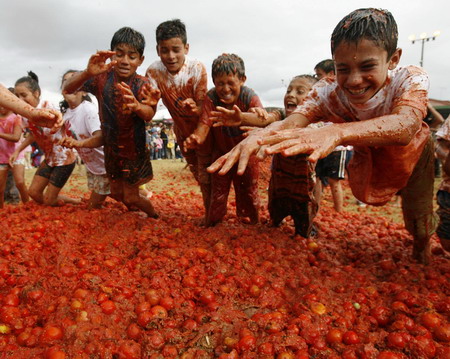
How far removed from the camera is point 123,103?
12.3 ft

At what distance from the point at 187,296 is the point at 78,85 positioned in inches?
107

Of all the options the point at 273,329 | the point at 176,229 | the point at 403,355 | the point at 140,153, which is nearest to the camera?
the point at 403,355

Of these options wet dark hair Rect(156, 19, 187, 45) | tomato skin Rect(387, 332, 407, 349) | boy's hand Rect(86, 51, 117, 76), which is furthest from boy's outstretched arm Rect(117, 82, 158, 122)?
tomato skin Rect(387, 332, 407, 349)

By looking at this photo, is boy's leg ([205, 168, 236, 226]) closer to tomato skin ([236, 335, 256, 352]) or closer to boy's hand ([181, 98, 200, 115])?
boy's hand ([181, 98, 200, 115])

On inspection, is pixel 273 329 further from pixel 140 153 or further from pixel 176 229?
pixel 140 153

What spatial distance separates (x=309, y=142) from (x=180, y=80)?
2.58m

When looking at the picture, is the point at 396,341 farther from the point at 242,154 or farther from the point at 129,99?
the point at 129,99

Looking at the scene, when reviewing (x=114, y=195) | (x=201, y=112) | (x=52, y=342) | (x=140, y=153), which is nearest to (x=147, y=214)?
(x=114, y=195)

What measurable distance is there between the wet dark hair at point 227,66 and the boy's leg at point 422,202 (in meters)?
1.94

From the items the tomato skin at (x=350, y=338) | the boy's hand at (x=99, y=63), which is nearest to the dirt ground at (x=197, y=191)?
the boy's hand at (x=99, y=63)

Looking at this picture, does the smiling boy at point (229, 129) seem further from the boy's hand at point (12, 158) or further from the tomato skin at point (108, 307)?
the boy's hand at point (12, 158)

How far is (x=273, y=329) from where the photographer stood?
75.9 inches

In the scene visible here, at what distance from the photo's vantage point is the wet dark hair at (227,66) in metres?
3.36

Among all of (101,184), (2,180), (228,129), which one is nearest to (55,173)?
(101,184)
